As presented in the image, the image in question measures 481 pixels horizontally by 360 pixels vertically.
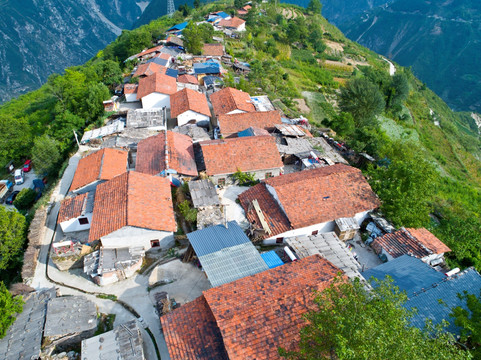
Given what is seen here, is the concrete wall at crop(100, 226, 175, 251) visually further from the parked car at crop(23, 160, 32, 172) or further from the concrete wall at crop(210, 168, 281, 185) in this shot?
the parked car at crop(23, 160, 32, 172)

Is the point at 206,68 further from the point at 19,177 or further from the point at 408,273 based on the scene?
the point at 408,273

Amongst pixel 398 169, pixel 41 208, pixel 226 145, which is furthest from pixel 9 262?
pixel 398 169

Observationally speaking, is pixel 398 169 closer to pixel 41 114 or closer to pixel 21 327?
pixel 21 327

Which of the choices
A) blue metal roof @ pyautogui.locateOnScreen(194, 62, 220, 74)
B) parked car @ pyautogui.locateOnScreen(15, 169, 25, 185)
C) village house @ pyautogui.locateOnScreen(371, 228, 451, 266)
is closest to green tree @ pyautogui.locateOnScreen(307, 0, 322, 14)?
blue metal roof @ pyautogui.locateOnScreen(194, 62, 220, 74)

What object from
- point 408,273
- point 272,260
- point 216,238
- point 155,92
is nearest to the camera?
point 408,273

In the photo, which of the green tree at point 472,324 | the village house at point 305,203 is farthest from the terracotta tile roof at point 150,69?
the green tree at point 472,324

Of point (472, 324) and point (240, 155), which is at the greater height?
point (472, 324)

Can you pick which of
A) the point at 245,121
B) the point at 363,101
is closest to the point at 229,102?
the point at 245,121
